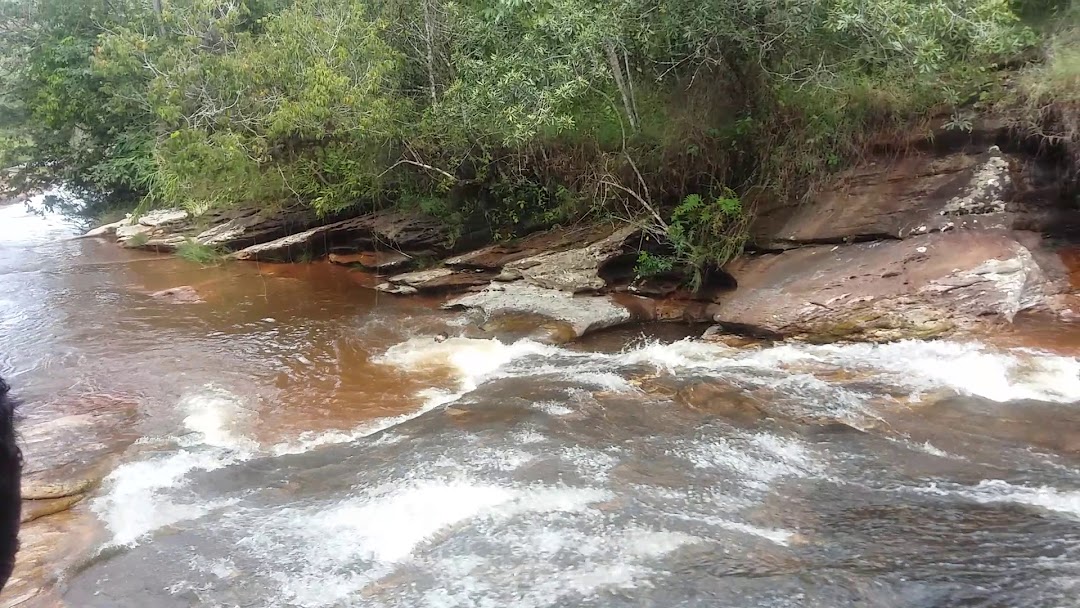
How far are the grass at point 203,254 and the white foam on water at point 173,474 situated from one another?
7.53 m

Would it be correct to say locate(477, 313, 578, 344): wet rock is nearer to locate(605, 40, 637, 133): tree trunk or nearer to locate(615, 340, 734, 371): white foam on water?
locate(615, 340, 734, 371): white foam on water

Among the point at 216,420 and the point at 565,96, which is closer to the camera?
the point at 216,420

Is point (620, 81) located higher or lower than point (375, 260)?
higher

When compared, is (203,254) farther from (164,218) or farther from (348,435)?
(348,435)

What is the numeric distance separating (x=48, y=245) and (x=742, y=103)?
17.7m

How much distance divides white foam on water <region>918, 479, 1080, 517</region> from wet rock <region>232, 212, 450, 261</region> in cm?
985

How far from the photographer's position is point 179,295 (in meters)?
13.4

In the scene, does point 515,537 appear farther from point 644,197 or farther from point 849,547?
point 644,197

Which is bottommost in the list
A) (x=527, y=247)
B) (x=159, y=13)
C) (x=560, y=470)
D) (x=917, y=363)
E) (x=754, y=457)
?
(x=917, y=363)

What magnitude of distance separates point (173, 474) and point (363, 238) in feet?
27.8

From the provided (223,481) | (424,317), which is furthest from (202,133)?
(223,481)

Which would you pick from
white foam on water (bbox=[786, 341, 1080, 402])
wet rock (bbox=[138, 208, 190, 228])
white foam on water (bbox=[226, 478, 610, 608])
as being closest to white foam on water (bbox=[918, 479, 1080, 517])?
white foam on water (bbox=[786, 341, 1080, 402])

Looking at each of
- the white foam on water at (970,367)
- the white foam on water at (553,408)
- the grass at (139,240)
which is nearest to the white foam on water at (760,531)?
the white foam on water at (553,408)

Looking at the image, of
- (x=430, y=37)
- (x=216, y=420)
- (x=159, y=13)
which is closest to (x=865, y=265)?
(x=430, y=37)
